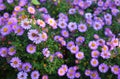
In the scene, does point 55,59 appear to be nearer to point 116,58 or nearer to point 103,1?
point 116,58

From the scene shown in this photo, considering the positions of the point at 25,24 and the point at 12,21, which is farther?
the point at 12,21

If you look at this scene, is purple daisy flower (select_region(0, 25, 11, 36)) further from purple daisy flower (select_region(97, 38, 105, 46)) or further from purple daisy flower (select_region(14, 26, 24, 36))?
purple daisy flower (select_region(97, 38, 105, 46))

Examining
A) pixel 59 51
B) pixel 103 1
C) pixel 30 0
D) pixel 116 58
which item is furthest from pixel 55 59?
pixel 103 1

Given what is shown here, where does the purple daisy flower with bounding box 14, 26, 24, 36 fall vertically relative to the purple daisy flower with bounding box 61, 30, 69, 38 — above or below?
above

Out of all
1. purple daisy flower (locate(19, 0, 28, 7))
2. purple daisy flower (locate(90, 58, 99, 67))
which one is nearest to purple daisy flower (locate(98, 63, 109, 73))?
purple daisy flower (locate(90, 58, 99, 67))

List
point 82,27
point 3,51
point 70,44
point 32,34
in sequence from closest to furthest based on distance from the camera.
→ 1. point 32,34
2. point 3,51
3. point 70,44
4. point 82,27

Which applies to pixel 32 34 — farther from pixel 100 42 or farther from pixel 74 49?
pixel 100 42

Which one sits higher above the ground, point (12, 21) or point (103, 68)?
point (12, 21)

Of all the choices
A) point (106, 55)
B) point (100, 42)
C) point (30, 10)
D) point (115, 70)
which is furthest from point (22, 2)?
point (115, 70)

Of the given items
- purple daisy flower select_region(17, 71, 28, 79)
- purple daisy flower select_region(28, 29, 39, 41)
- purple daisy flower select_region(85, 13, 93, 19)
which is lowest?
purple daisy flower select_region(17, 71, 28, 79)

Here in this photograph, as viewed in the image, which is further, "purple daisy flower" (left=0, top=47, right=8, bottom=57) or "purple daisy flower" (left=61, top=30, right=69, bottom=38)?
"purple daisy flower" (left=61, top=30, right=69, bottom=38)

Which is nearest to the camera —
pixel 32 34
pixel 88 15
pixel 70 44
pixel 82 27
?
pixel 32 34
